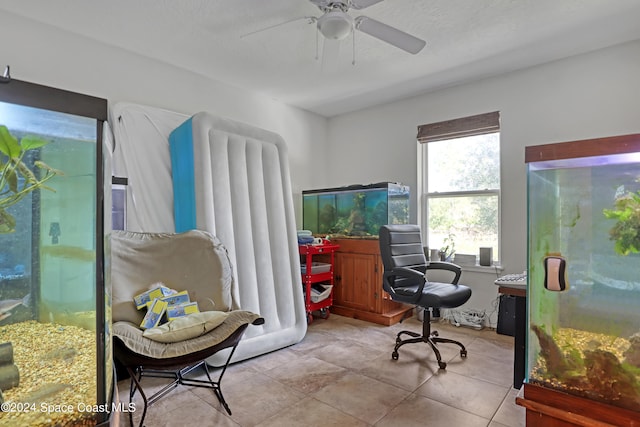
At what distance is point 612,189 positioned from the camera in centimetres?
123

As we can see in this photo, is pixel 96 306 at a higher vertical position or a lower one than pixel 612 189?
lower

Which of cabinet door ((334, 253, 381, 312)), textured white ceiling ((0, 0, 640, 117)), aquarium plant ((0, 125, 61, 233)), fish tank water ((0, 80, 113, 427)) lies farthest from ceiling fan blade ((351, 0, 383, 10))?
cabinet door ((334, 253, 381, 312))

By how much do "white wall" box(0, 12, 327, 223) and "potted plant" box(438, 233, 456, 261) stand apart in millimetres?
1824

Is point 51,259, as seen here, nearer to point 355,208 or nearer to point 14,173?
point 14,173

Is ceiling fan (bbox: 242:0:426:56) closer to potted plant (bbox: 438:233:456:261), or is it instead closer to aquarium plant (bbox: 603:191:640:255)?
aquarium plant (bbox: 603:191:640:255)

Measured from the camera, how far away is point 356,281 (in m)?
3.80

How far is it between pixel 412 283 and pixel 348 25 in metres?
2.08

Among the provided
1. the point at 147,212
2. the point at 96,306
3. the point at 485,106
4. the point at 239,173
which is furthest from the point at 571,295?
the point at 147,212

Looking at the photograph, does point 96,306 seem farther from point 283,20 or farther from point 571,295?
point 283,20

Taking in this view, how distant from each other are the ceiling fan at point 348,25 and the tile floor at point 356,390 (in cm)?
228

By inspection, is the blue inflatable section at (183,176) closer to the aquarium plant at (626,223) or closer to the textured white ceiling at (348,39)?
the textured white ceiling at (348,39)

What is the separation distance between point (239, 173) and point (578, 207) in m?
2.35

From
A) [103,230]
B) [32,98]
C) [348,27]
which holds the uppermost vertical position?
[348,27]

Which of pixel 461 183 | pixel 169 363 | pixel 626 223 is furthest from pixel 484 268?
pixel 169 363
